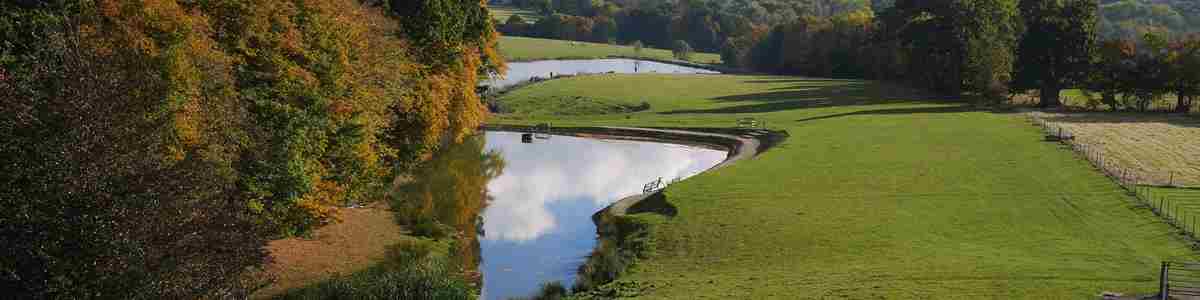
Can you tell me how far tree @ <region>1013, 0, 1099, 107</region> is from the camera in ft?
291

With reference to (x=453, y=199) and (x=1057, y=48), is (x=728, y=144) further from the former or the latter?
(x=1057, y=48)

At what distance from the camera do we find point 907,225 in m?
36.5

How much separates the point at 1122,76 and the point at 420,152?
60848mm

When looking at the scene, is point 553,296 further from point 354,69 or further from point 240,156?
point 354,69

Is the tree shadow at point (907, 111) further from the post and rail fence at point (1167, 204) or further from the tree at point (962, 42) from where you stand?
the post and rail fence at point (1167, 204)

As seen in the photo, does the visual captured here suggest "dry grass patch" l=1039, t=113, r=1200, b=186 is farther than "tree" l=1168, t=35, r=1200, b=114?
No

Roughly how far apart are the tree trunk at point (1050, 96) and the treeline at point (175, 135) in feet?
213

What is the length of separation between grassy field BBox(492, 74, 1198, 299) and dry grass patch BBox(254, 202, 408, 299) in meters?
9.14

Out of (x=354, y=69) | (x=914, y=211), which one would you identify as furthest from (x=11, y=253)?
(x=914, y=211)

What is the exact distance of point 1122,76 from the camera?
8681 cm

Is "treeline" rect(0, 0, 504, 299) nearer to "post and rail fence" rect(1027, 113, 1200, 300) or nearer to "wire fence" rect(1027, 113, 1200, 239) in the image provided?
"post and rail fence" rect(1027, 113, 1200, 300)

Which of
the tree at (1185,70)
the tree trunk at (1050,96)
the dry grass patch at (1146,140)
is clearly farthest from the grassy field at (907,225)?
the tree trunk at (1050,96)

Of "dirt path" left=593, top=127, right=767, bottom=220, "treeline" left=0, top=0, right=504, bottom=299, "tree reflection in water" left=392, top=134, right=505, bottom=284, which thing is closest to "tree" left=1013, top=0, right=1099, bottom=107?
"dirt path" left=593, top=127, right=767, bottom=220

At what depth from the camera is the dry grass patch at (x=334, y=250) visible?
3262 cm
